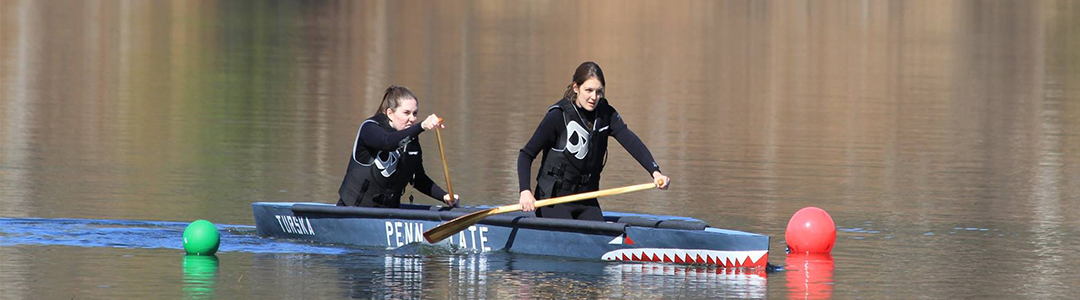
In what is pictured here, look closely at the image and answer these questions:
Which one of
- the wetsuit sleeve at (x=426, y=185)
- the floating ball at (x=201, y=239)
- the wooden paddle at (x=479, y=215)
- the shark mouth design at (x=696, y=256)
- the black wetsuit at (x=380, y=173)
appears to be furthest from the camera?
the wetsuit sleeve at (x=426, y=185)

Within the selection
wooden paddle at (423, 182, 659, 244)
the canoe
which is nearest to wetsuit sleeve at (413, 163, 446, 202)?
the canoe

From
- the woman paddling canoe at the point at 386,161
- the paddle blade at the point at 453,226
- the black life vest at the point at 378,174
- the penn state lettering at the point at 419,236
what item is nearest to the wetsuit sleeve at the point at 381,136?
the woman paddling canoe at the point at 386,161

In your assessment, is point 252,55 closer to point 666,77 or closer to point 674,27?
point 666,77

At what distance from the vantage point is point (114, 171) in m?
21.2

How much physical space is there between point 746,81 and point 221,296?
31148mm

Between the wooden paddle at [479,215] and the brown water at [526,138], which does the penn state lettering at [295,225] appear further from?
the wooden paddle at [479,215]

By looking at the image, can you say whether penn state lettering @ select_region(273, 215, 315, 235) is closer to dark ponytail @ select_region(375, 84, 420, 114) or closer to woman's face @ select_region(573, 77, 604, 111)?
dark ponytail @ select_region(375, 84, 420, 114)

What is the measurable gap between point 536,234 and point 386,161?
182 centimetres

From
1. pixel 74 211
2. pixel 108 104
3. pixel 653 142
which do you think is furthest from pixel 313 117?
pixel 74 211

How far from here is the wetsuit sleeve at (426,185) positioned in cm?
1644

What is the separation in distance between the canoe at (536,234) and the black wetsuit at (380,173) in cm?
28

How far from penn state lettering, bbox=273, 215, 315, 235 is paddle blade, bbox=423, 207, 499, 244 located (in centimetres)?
133

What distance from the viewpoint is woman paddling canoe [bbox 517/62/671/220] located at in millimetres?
15148

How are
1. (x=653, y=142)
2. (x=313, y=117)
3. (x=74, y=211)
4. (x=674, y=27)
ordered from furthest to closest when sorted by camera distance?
(x=674, y=27), (x=313, y=117), (x=653, y=142), (x=74, y=211)
